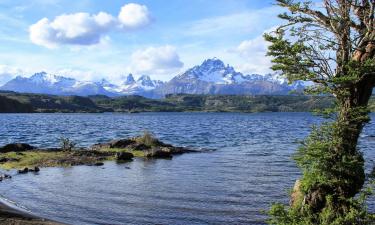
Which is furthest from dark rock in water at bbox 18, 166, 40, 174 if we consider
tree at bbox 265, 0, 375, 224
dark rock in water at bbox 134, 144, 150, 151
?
tree at bbox 265, 0, 375, 224

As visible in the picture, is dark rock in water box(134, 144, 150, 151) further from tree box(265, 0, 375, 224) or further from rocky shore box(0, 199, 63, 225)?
tree box(265, 0, 375, 224)

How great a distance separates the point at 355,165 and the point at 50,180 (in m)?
27.6

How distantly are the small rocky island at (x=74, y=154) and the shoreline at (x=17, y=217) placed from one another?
→ 14.6 meters

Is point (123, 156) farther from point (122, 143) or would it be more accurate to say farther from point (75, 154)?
point (122, 143)

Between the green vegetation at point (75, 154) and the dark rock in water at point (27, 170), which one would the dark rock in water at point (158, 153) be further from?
the dark rock in water at point (27, 170)

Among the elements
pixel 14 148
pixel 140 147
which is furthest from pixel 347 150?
pixel 14 148

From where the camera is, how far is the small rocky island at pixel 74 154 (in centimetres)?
4378

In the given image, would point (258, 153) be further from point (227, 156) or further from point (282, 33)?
point (282, 33)

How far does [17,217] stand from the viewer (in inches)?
865

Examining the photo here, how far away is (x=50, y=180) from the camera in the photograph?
35000mm

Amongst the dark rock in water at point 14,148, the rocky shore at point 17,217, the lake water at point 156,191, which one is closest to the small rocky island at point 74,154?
the dark rock in water at point 14,148

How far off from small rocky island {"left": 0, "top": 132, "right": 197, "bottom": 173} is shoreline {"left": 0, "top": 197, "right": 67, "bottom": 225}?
14643mm

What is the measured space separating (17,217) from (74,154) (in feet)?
88.5

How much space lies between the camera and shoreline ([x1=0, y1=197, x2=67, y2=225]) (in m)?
20.5
